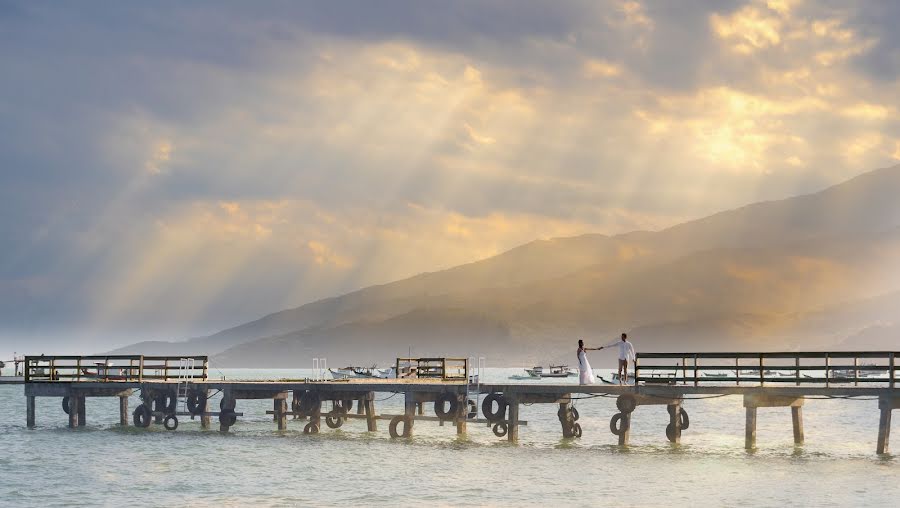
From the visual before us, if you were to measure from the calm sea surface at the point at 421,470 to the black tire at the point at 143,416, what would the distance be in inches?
26.0

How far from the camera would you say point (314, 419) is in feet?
196

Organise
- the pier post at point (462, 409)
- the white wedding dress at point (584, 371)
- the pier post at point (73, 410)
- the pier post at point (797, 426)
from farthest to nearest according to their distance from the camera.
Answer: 1. the pier post at point (73, 410)
2. the pier post at point (462, 409)
3. the pier post at point (797, 426)
4. the white wedding dress at point (584, 371)

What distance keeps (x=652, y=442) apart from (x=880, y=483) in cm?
1958

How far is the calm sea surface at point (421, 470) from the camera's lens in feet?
121

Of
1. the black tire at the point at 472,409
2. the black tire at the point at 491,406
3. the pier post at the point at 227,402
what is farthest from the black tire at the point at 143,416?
the black tire at the point at 491,406

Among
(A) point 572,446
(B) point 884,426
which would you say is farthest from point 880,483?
(A) point 572,446

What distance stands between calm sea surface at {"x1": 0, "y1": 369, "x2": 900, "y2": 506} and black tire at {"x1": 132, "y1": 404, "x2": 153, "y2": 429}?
66 centimetres

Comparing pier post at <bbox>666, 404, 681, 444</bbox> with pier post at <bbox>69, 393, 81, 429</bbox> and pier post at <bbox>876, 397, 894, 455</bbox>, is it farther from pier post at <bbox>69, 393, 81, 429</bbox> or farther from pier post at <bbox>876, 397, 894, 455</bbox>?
pier post at <bbox>69, 393, 81, 429</bbox>

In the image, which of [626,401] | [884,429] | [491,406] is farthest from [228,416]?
[884,429]

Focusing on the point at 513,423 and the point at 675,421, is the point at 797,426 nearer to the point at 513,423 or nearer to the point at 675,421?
the point at 675,421

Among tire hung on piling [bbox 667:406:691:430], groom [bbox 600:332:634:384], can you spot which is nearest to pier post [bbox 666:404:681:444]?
tire hung on piling [bbox 667:406:691:430]

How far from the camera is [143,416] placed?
61500 millimetres

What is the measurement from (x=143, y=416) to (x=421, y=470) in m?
24.0

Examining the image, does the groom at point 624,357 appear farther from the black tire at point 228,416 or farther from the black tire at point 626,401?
the black tire at point 228,416
